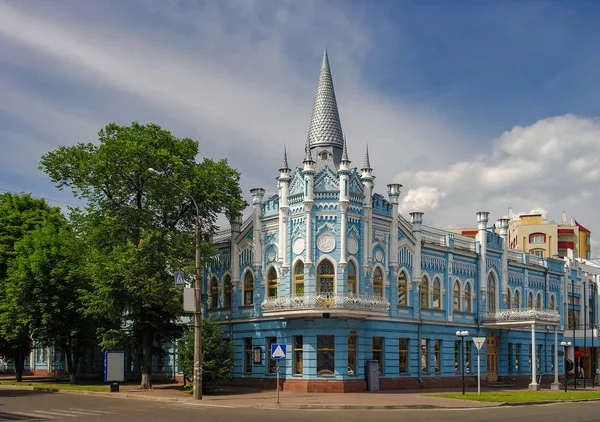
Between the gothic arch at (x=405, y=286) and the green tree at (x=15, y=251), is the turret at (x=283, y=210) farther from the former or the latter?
the green tree at (x=15, y=251)

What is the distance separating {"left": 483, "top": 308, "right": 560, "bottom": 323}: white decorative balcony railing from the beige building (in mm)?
55728

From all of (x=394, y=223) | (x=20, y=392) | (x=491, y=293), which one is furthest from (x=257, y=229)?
(x=491, y=293)

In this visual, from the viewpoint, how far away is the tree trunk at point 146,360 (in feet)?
132

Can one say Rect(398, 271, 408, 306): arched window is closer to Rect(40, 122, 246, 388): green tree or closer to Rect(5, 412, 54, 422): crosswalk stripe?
Rect(40, 122, 246, 388): green tree

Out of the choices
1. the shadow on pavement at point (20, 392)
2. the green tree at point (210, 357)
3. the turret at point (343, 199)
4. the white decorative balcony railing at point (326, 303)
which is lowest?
the shadow on pavement at point (20, 392)

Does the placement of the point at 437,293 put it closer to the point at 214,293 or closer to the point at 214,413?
the point at 214,293

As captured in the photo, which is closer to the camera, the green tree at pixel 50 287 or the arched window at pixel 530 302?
the green tree at pixel 50 287

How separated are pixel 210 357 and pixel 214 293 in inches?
405

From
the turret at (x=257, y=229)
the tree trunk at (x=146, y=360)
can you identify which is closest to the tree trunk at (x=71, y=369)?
the tree trunk at (x=146, y=360)

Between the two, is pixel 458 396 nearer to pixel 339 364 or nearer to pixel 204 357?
pixel 339 364

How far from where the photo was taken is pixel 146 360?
134 feet

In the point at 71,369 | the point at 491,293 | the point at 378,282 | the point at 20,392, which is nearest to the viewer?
the point at 20,392

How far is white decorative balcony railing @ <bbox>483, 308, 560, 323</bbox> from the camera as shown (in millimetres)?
47841

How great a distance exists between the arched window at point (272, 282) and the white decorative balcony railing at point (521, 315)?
16.2 metres
